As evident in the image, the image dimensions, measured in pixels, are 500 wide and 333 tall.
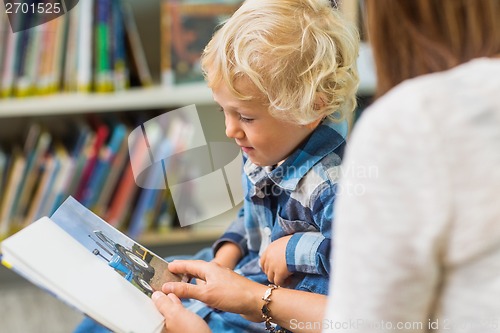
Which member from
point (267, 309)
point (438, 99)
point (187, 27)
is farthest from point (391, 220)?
point (187, 27)

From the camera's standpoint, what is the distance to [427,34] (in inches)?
23.7

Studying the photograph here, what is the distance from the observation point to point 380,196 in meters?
0.54

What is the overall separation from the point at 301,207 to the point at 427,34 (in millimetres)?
392

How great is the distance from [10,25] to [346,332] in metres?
1.52

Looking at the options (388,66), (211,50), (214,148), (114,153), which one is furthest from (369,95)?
(388,66)

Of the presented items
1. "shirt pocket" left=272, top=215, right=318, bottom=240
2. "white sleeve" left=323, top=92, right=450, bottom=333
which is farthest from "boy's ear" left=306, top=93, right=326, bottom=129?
"white sleeve" left=323, top=92, right=450, bottom=333

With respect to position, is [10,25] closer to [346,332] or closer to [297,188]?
[297,188]

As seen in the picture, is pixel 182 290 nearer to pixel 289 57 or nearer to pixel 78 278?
pixel 78 278

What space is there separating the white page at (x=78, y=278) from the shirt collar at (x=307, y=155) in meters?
0.26

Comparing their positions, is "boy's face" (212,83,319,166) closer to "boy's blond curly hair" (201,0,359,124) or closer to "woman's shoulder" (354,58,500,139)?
"boy's blond curly hair" (201,0,359,124)

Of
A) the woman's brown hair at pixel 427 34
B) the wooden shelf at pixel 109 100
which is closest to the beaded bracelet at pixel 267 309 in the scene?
the woman's brown hair at pixel 427 34

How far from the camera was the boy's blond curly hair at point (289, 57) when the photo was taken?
3.04 feet

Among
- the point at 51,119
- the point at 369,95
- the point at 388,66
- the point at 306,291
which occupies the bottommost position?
the point at 369,95

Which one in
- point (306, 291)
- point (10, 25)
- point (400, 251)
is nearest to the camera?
point (400, 251)
